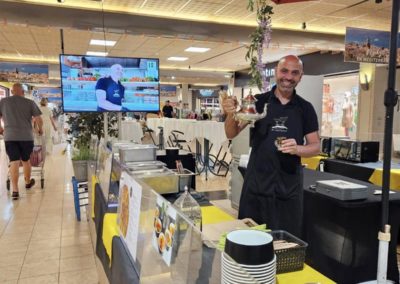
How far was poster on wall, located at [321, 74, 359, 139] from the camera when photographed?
31.6ft

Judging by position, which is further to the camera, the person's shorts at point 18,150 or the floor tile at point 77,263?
the person's shorts at point 18,150

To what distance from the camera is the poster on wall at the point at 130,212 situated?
139 cm

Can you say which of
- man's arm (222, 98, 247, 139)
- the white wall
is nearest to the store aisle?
man's arm (222, 98, 247, 139)

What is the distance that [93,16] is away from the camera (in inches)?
211

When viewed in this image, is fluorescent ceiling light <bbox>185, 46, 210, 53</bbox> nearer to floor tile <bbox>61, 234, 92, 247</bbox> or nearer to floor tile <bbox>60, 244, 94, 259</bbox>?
floor tile <bbox>61, 234, 92, 247</bbox>

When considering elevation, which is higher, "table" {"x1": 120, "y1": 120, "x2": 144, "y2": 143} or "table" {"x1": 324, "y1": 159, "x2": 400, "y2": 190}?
"table" {"x1": 120, "y1": 120, "x2": 144, "y2": 143}

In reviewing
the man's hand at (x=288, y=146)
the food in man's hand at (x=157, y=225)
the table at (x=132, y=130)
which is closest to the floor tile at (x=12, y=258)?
the food in man's hand at (x=157, y=225)

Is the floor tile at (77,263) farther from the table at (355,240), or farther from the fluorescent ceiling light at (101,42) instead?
the fluorescent ceiling light at (101,42)

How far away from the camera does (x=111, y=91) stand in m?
3.45

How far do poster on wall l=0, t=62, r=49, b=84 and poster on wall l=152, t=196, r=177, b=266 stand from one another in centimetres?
1188

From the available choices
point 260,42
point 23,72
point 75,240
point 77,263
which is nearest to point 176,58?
Answer: point 23,72

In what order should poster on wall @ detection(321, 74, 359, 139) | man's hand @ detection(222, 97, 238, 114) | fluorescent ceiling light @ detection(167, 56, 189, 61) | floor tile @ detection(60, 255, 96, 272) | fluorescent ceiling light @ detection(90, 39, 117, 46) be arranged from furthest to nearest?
fluorescent ceiling light @ detection(167, 56, 189, 61), poster on wall @ detection(321, 74, 359, 139), fluorescent ceiling light @ detection(90, 39, 117, 46), floor tile @ detection(60, 255, 96, 272), man's hand @ detection(222, 97, 238, 114)

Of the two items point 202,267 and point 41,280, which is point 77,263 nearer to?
point 41,280

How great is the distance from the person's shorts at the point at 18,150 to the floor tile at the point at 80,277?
299cm
